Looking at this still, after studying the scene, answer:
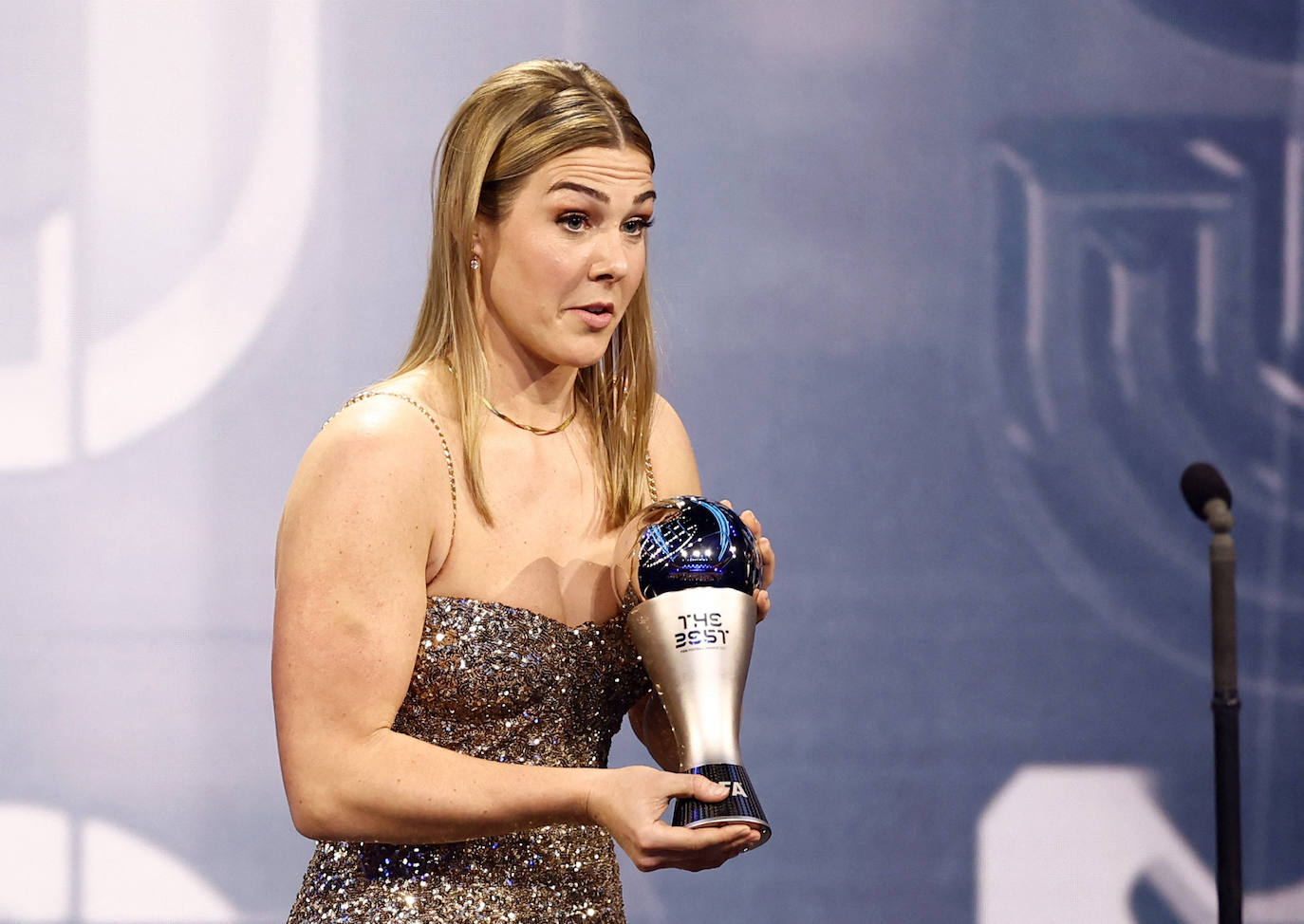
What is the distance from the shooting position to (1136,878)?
3135mm

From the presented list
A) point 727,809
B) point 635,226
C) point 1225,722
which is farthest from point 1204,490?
point 727,809

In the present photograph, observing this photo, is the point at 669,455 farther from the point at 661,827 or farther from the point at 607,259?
the point at 661,827

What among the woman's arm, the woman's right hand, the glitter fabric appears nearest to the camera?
the woman's right hand

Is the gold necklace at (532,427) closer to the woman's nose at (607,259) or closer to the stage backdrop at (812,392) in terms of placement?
the woman's nose at (607,259)

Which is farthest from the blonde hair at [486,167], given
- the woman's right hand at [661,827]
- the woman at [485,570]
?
the woman's right hand at [661,827]

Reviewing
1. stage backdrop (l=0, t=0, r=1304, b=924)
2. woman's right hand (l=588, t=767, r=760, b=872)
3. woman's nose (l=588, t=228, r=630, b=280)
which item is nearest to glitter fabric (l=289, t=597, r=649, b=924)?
woman's right hand (l=588, t=767, r=760, b=872)

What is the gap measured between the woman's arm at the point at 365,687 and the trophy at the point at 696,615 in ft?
0.30

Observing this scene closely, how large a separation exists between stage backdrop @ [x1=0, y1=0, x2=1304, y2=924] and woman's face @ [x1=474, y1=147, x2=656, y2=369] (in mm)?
1241

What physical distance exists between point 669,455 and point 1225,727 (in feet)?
2.81

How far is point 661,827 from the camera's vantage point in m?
1.27

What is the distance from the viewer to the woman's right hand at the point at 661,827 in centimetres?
127

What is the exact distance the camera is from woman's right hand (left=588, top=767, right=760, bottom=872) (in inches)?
49.8

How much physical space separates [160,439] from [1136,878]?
89.3 inches

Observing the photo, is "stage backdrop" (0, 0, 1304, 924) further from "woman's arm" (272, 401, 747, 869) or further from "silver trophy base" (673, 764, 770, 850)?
"silver trophy base" (673, 764, 770, 850)
